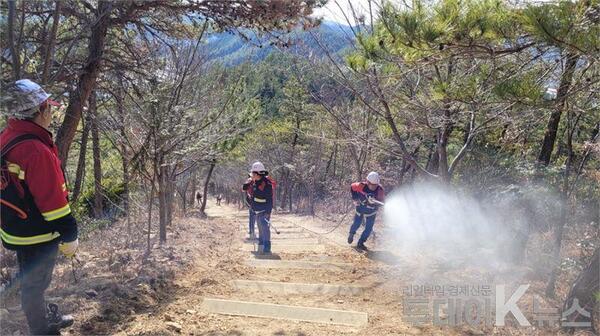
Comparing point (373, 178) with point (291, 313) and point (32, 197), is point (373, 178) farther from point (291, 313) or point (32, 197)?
point (32, 197)

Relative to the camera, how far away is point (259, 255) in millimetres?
8070

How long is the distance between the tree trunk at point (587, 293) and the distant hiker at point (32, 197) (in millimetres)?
4928

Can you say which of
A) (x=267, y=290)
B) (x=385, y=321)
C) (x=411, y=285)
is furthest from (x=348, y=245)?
(x=385, y=321)

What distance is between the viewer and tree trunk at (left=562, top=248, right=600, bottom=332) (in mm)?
4461

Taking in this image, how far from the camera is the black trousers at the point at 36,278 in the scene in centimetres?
307

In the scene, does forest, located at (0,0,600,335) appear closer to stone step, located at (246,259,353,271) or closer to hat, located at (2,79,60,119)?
stone step, located at (246,259,353,271)

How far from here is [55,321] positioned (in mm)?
3301

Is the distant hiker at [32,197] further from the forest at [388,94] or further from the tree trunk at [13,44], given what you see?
the tree trunk at [13,44]

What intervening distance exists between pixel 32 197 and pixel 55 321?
1041mm

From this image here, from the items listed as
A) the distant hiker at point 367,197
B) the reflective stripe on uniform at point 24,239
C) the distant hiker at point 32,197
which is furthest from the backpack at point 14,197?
the distant hiker at point 367,197

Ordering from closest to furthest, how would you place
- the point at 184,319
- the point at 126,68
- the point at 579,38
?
the point at 579,38 → the point at 184,319 → the point at 126,68

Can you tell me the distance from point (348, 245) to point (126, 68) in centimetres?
A: 562

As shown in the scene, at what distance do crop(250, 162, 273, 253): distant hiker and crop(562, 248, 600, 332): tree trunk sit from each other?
5360 millimetres

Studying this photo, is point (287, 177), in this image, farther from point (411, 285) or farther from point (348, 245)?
point (411, 285)
